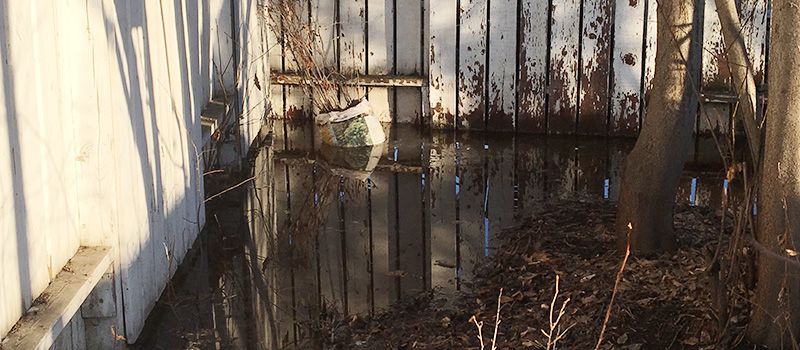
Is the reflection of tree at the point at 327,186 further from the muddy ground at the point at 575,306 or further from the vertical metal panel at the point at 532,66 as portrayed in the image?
the vertical metal panel at the point at 532,66

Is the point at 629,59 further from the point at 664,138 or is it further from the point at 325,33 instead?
the point at 664,138

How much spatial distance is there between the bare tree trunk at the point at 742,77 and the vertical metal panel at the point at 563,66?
4204mm

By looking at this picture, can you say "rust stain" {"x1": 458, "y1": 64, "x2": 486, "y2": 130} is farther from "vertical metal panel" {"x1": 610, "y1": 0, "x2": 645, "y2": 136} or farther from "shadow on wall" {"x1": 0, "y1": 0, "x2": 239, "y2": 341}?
"shadow on wall" {"x1": 0, "y1": 0, "x2": 239, "y2": 341}

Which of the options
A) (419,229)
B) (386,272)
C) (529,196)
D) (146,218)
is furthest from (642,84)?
(146,218)

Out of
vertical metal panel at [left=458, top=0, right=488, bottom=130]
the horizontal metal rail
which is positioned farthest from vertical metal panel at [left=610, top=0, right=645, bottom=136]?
the horizontal metal rail

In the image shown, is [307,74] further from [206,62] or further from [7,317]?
[7,317]

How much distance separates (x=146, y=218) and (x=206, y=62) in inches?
95.3

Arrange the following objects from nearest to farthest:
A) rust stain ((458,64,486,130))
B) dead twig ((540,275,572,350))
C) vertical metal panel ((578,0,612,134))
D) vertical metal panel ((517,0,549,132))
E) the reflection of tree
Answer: dead twig ((540,275,572,350))
the reflection of tree
vertical metal panel ((578,0,612,134))
vertical metal panel ((517,0,549,132))
rust stain ((458,64,486,130))

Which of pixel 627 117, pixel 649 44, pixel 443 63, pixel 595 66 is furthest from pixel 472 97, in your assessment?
pixel 649 44

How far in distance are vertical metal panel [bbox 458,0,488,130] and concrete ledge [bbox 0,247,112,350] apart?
16.4ft

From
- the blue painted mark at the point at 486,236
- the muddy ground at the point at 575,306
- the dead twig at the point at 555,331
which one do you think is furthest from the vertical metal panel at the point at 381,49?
the dead twig at the point at 555,331

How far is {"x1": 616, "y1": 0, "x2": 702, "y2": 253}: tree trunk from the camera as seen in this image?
13.5 feet

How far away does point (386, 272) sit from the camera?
4.66 metres

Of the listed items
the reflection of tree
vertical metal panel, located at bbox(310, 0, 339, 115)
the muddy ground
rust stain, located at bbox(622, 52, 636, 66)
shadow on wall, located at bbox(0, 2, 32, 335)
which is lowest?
the muddy ground
